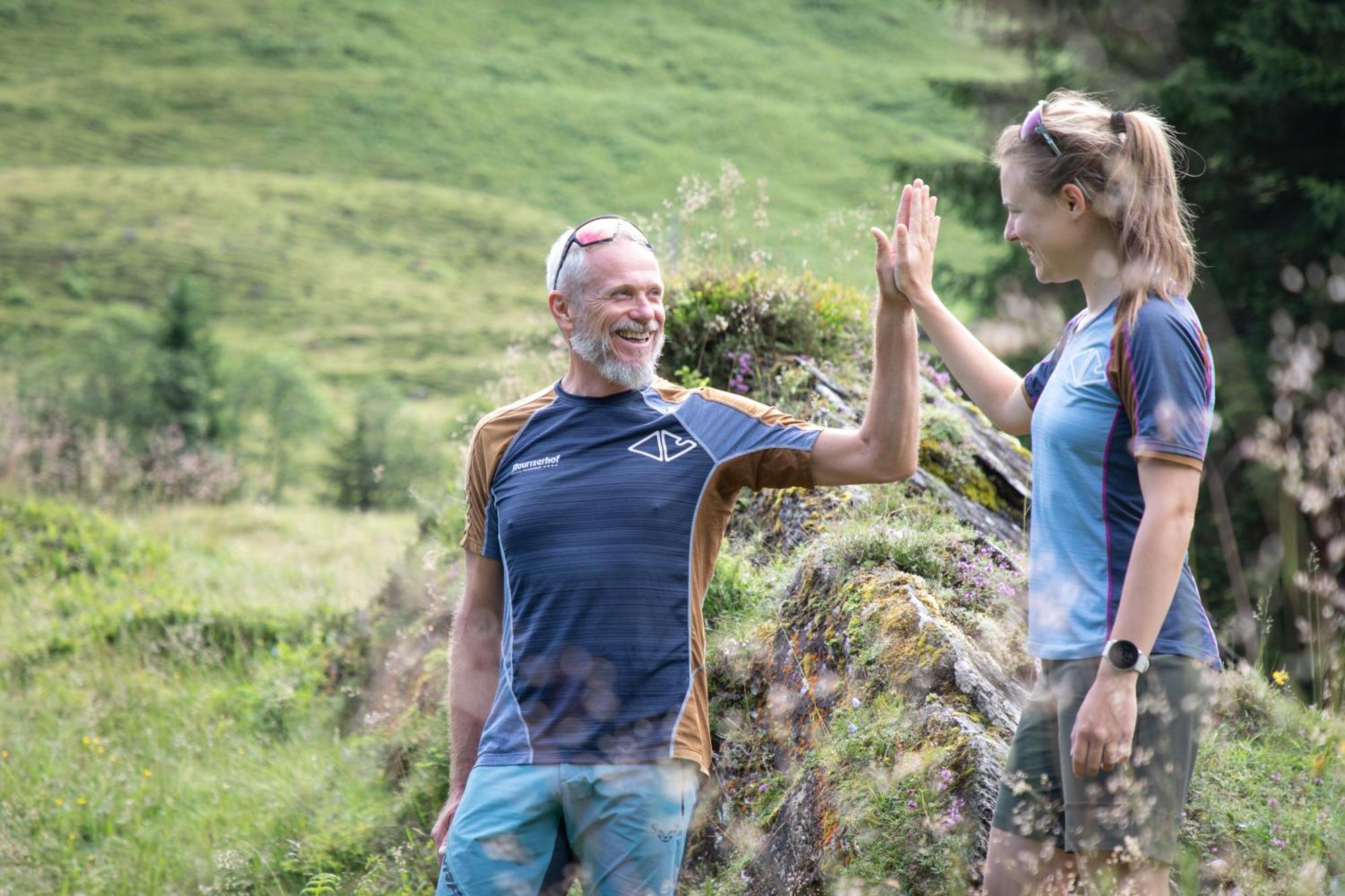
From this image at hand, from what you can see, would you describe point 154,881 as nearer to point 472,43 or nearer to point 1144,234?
point 1144,234

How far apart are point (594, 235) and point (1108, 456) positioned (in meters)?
1.59

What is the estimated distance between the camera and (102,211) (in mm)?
69188

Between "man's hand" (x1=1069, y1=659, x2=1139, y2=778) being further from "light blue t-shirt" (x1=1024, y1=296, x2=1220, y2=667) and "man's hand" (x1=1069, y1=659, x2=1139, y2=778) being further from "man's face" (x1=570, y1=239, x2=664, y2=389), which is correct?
"man's face" (x1=570, y1=239, x2=664, y2=389)

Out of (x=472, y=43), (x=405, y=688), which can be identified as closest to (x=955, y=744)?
(x=405, y=688)

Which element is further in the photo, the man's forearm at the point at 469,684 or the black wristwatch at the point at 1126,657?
the man's forearm at the point at 469,684

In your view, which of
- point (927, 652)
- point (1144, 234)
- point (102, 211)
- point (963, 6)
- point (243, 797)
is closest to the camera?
point (1144, 234)

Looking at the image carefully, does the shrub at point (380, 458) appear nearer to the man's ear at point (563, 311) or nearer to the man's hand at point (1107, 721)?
the man's ear at point (563, 311)

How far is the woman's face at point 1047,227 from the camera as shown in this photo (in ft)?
8.66

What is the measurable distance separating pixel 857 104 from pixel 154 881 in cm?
7045

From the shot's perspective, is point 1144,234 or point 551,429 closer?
point 1144,234

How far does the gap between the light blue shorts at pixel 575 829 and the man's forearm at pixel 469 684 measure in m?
0.33

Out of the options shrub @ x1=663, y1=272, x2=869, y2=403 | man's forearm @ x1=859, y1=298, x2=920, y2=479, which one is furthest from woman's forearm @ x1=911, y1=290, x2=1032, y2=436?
shrub @ x1=663, y1=272, x2=869, y2=403

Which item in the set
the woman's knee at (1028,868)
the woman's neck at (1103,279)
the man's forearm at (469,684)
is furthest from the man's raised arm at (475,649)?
the woman's neck at (1103,279)

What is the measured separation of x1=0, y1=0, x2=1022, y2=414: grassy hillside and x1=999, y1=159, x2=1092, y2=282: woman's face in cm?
4143
